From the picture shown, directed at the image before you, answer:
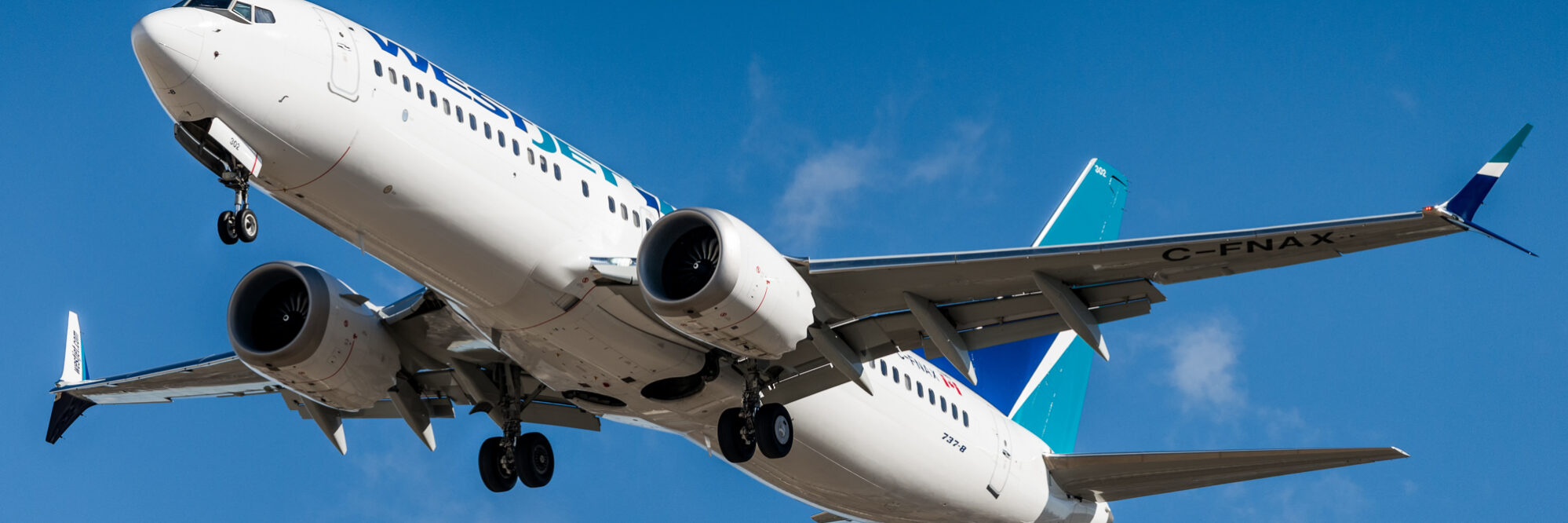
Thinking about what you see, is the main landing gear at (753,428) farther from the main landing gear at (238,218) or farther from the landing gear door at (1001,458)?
the main landing gear at (238,218)

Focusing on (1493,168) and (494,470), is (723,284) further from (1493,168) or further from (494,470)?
(1493,168)

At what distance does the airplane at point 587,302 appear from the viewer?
17531 mm

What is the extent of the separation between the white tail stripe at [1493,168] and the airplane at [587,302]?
2cm

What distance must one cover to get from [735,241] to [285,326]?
8.09m

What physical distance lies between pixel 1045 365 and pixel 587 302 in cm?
1390

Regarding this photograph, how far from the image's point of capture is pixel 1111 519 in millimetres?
28141

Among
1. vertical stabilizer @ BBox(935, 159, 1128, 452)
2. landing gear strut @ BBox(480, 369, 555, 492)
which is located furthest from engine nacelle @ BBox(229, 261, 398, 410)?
vertical stabilizer @ BBox(935, 159, 1128, 452)

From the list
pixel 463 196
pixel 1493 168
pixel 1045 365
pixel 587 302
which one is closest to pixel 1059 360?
pixel 1045 365

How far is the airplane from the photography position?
57.5 feet

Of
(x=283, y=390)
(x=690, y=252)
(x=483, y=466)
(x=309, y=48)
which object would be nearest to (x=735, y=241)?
(x=690, y=252)

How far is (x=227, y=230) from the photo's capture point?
56.4 feet

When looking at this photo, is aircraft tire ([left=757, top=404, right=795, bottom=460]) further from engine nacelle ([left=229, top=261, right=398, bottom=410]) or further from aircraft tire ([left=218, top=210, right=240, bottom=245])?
aircraft tire ([left=218, top=210, right=240, bottom=245])

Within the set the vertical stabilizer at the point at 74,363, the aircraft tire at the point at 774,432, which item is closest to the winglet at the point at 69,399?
the vertical stabilizer at the point at 74,363

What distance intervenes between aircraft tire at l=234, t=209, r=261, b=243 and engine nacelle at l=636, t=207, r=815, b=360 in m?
4.62
